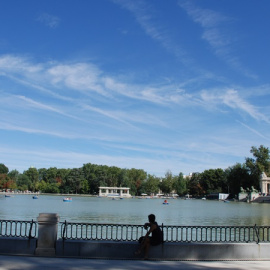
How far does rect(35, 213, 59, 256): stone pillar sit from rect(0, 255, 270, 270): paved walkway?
49 cm

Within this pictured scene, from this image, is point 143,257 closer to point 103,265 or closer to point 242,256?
point 103,265

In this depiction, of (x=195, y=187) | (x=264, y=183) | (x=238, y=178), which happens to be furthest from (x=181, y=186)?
(x=264, y=183)

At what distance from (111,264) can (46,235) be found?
2.57 meters

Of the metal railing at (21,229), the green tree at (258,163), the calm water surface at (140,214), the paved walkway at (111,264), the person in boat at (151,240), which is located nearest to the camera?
the paved walkway at (111,264)

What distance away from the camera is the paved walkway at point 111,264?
1120 cm

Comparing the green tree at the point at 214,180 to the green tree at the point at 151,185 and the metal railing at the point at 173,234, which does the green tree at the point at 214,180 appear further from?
the metal railing at the point at 173,234

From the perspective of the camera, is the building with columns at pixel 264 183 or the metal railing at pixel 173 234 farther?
the building with columns at pixel 264 183

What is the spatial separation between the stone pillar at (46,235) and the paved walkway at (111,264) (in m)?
0.49

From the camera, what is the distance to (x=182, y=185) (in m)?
187

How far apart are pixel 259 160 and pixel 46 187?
106 m

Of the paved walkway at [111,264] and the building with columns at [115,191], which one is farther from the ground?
the building with columns at [115,191]

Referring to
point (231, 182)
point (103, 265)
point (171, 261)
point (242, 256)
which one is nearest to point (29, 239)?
point (103, 265)

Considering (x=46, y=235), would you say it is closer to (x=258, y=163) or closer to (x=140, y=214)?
(x=140, y=214)

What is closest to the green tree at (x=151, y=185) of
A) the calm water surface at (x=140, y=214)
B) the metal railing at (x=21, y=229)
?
the calm water surface at (x=140, y=214)
